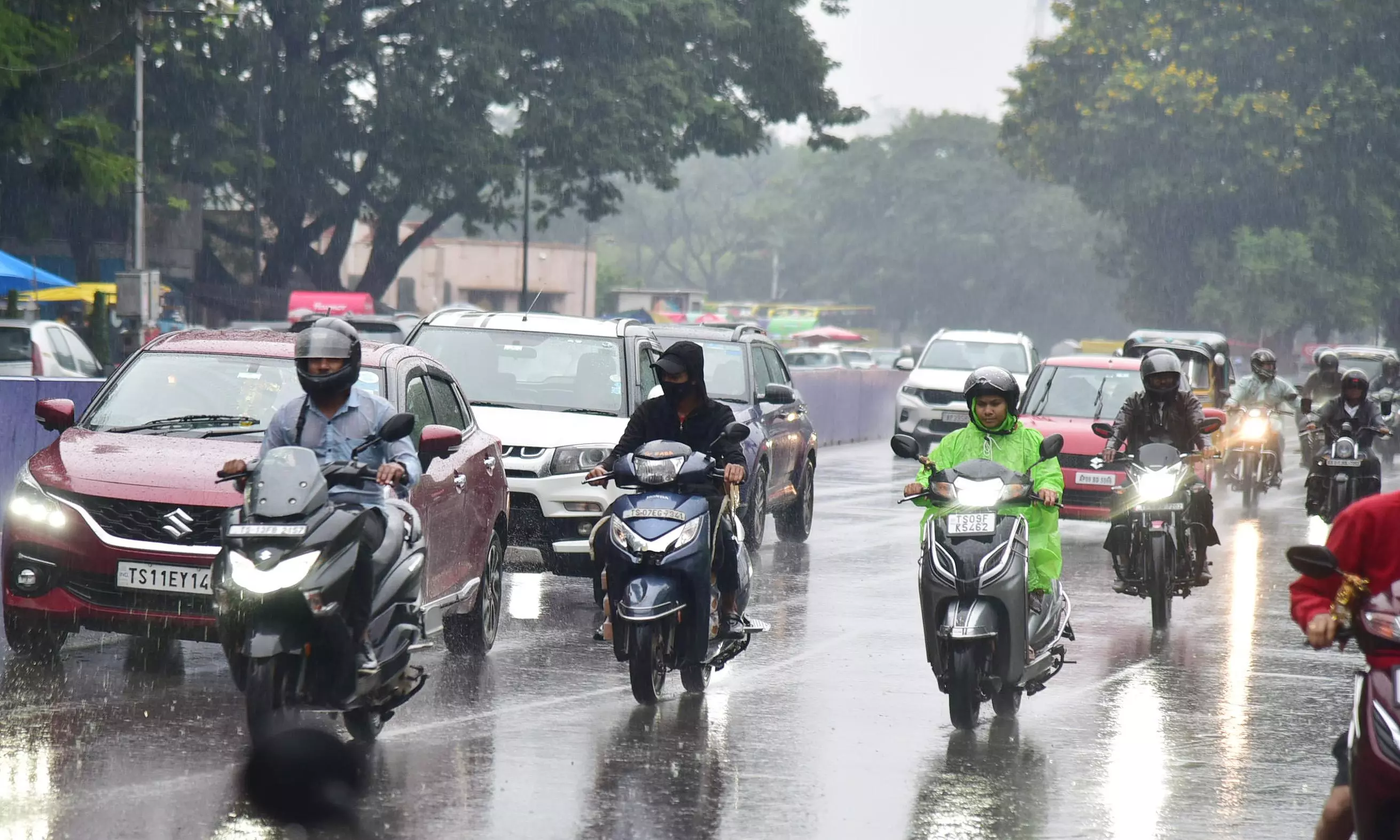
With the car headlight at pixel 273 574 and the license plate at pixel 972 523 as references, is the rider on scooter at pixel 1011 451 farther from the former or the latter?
the car headlight at pixel 273 574

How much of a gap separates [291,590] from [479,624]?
355 cm

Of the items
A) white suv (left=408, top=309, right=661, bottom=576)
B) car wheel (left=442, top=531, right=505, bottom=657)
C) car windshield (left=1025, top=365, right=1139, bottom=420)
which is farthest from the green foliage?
car wheel (left=442, top=531, right=505, bottom=657)

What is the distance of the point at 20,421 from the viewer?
1479cm

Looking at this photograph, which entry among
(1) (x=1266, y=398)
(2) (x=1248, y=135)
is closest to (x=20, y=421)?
(1) (x=1266, y=398)

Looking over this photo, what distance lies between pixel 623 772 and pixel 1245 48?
63017 millimetres

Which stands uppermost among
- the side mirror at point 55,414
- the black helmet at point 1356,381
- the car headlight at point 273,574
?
the side mirror at point 55,414

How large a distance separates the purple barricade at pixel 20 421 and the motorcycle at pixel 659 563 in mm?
7437

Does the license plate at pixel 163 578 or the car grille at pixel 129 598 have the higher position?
the license plate at pixel 163 578

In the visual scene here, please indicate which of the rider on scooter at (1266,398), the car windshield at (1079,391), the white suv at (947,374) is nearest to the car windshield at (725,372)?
the car windshield at (1079,391)

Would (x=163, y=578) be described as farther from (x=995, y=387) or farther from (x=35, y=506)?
(x=995, y=387)

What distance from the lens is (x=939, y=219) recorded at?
97.6m

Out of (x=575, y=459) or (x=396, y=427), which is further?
(x=575, y=459)

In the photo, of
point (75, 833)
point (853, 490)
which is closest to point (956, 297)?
point (853, 490)

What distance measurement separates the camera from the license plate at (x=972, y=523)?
804 cm
